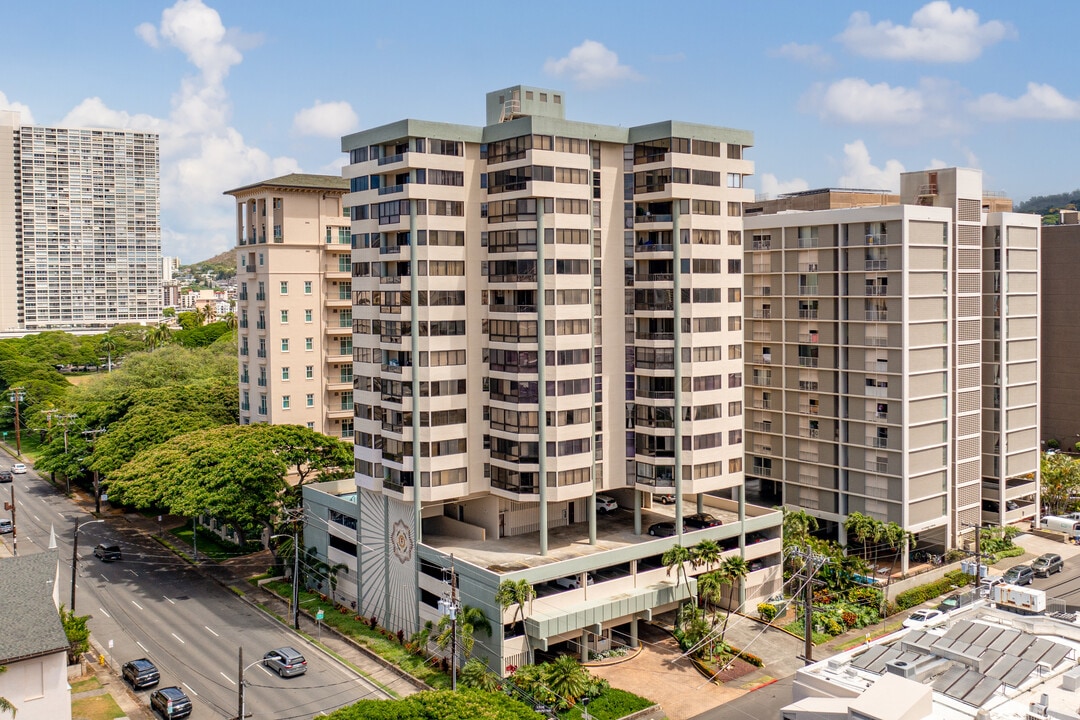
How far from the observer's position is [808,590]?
6338 centimetres

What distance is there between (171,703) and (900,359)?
64.6 m

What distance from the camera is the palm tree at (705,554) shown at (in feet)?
229

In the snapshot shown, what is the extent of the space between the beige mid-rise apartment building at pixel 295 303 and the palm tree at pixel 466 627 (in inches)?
1847

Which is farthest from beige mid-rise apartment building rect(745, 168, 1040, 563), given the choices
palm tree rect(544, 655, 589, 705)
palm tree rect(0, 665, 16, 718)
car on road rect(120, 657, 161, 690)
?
palm tree rect(0, 665, 16, 718)

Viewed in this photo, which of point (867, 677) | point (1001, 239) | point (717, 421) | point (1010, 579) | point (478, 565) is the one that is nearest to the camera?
point (867, 677)

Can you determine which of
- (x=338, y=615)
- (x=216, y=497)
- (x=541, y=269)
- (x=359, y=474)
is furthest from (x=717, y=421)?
(x=216, y=497)

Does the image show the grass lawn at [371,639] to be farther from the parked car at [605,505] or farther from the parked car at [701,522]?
the parked car at [701,522]

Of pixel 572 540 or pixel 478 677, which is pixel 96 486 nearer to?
pixel 572 540

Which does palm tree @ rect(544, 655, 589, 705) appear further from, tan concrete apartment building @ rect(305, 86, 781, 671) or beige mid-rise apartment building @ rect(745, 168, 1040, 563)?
beige mid-rise apartment building @ rect(745, 168, 1040, 563)

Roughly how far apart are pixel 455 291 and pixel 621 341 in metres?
14.2

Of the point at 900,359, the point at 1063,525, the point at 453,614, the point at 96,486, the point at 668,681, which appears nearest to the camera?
the point at 453,614

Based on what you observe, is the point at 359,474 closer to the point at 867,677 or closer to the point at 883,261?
the point at 867,677

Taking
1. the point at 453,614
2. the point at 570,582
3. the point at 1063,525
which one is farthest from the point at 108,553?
the point at 1063,525

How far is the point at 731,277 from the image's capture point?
74562 mm
